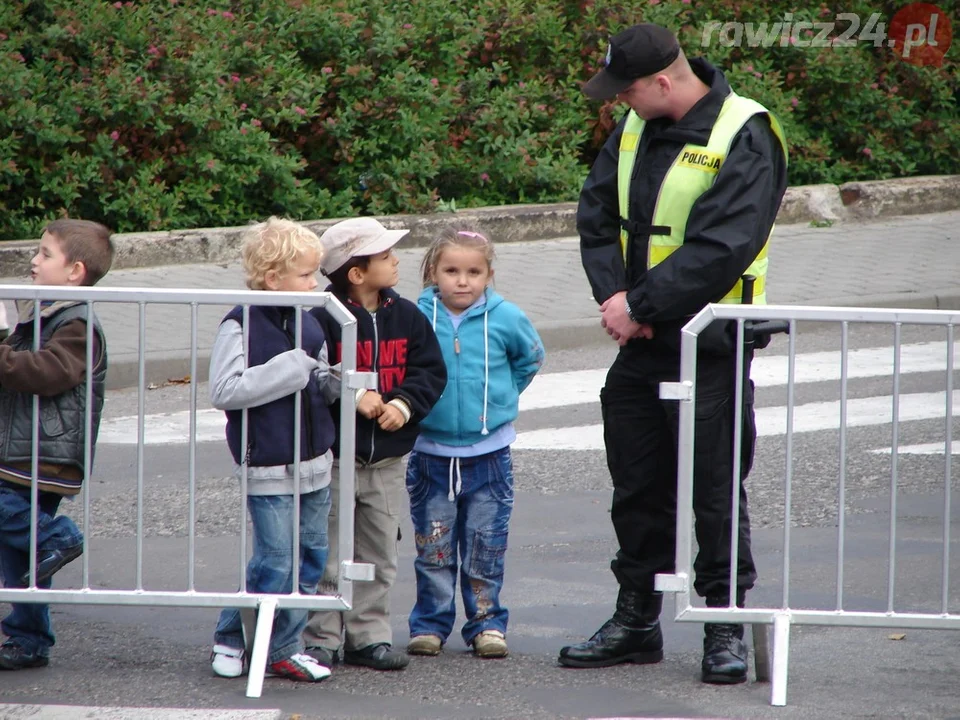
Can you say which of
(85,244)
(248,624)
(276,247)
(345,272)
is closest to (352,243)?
(345,272)

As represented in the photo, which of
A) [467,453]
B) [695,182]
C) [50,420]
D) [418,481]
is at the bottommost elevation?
[418,481]

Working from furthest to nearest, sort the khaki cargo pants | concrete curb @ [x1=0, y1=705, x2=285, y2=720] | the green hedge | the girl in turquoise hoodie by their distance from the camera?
1. the green hedge
2. the girl in turquoise hoodie
3. the khaki cargo pants
4. concrete curb @ [x1=0, y1=705, x2=285, y2=720]

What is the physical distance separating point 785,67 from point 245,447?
466 inches

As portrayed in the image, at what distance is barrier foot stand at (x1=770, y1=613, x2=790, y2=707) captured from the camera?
4.05 metres

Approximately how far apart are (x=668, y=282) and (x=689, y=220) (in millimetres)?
204

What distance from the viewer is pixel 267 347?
13.6ft

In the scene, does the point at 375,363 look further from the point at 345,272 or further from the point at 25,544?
the point at 25,544

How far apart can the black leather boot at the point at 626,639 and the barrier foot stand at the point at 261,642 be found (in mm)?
930

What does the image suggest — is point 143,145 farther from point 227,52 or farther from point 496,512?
point 496,512

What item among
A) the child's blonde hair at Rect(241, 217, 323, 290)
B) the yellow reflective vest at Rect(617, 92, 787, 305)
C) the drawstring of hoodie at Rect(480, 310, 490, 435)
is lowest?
the drawstring of hoodie at Rect(480, 310, 490, 435)

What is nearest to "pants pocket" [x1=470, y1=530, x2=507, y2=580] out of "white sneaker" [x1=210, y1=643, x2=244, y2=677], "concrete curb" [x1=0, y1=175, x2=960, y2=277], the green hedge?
"white sneaker" [x1=210, y1=643, x2=244, y2=677]

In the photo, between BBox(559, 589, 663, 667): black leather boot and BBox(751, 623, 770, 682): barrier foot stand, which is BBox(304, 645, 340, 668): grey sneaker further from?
BBox(751, 623, 770, 682): barrier foot stand

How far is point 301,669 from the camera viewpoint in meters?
4.25

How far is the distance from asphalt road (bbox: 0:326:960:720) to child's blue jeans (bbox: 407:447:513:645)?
Answer: 0.14m
